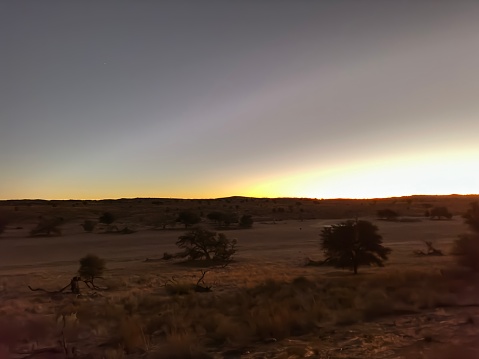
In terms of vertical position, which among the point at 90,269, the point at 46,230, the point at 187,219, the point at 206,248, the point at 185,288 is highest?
the point at 187,219

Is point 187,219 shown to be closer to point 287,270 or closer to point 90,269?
point 287,270

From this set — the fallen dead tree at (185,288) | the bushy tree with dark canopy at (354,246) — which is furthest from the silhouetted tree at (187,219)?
the fallen dead tree at (185,288)

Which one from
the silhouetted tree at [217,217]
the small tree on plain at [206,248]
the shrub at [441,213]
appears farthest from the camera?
the shrub at [441,213]

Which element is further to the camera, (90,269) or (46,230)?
(46,230)

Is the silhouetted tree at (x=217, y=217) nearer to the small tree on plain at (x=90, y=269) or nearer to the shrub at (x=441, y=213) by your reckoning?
the shrub at (x=441, y=213)

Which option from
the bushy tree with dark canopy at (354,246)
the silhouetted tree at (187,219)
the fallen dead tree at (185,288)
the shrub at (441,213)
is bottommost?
the fallen dead tree at (185,288)

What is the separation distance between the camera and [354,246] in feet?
87.0

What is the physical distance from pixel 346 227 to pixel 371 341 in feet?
56.2

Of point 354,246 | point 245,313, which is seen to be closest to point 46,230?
point 354,246

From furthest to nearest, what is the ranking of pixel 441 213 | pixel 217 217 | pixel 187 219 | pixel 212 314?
pixel 441 213
pixel 217 217
pixel 187 219
pixel 212 314

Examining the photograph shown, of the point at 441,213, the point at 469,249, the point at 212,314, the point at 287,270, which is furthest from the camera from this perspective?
the point at 441,213

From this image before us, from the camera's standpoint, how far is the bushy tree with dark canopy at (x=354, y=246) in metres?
26.1

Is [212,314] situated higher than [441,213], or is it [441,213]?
[441,213]

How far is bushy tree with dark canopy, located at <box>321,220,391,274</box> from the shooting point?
2609cm
